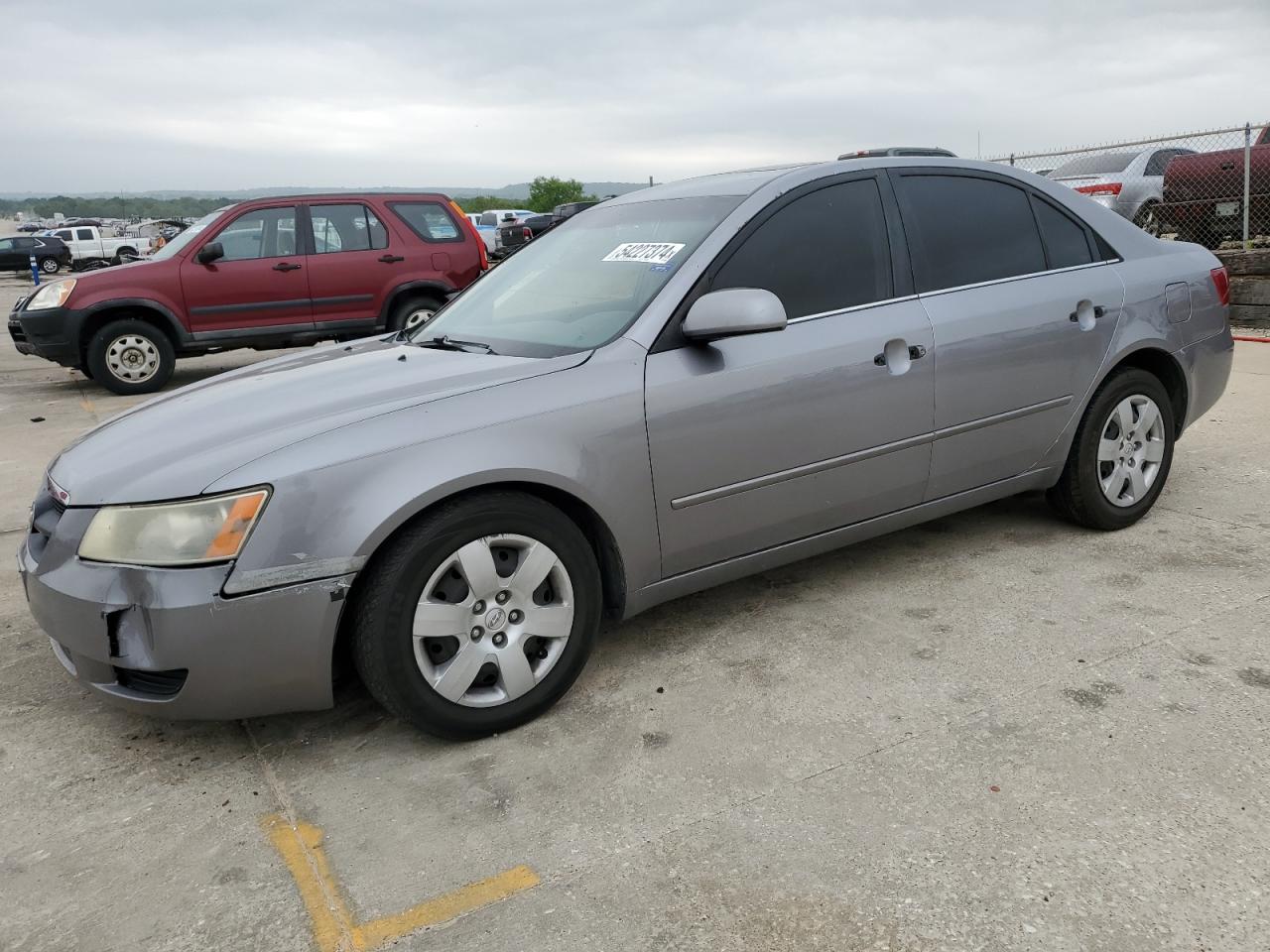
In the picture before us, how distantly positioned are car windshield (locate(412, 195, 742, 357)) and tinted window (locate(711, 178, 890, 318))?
164mm

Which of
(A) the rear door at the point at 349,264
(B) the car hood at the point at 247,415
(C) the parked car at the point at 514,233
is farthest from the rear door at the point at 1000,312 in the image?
(C) the parked car at the point at 514,233

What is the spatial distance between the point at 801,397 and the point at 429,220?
7.51 meters

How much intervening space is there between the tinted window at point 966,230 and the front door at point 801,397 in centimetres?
13

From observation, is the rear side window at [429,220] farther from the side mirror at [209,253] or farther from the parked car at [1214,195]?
the parked car at [1214,195]

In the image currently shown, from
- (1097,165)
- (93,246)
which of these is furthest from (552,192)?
(1097,165)

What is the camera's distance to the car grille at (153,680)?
8.20 feet

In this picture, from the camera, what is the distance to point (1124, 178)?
13.1 meters

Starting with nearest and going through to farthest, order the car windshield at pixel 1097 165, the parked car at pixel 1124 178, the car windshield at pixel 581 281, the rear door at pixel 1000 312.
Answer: the car windshield at pixel 581 281 < the rear door at pixel 1000 312 < the parked car at pixel 1124 178 < the car windshield at pixel 1097 165

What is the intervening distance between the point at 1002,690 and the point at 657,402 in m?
1.29

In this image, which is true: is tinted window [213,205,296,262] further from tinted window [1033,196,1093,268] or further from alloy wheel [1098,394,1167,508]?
alloy wheel [1098,394,1167,508]

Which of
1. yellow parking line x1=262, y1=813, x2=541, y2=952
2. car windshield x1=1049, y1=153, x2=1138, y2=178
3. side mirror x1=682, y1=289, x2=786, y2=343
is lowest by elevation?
yellow parking line x1=262, y1=813, x2=541, y2=952

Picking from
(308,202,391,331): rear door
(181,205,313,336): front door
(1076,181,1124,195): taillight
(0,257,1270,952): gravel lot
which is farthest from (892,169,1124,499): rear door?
(1076,181,1124,195): taillight

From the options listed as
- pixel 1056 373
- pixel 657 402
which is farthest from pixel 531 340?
pixel 1056 373

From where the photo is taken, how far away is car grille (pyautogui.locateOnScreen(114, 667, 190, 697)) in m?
2.50
